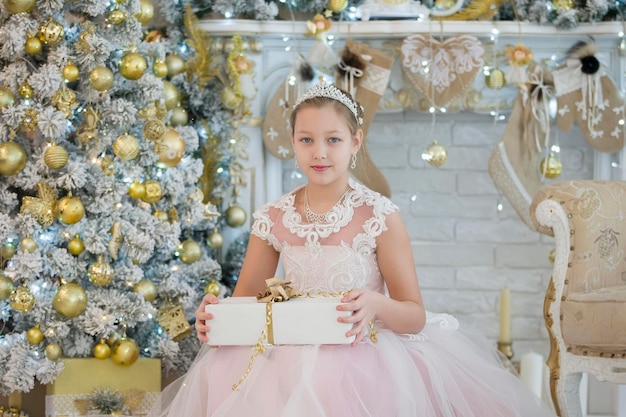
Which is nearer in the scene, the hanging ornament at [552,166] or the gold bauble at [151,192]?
the gold bauble at [151,192]

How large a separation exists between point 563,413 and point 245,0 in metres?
1.90

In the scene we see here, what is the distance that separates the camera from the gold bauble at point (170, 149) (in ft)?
9.84

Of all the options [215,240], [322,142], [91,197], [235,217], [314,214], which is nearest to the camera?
[322,142]

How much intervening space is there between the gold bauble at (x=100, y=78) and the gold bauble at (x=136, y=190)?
34 centimetres

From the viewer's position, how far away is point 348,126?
2219 millimetres

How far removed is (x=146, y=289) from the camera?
9.54 ft

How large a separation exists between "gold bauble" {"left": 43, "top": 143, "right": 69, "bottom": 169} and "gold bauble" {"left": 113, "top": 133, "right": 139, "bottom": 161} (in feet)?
0.66

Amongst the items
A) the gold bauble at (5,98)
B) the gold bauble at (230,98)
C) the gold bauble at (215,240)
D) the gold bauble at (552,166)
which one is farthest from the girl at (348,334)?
the gold bauble at (552,166)

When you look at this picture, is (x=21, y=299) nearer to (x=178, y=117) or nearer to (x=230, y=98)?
(x=178, y=117)

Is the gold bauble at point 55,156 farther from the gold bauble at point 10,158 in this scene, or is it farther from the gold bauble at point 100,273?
the gold bauble at point 100,273

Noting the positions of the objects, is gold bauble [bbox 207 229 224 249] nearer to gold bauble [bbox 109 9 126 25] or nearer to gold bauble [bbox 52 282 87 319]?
gold bauble [bbox 52 282 87 319]

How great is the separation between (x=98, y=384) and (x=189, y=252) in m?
0.56

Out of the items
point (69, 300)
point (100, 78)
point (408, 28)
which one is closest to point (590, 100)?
point (408, 28)

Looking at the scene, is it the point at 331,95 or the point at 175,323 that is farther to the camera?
the point at 175,323
